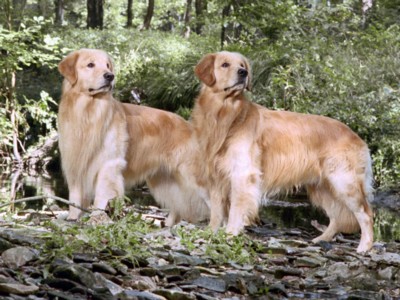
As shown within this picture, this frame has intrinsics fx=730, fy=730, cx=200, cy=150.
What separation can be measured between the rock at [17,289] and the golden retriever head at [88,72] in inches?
125

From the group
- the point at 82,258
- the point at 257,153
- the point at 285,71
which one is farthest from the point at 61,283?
the point at 285,71

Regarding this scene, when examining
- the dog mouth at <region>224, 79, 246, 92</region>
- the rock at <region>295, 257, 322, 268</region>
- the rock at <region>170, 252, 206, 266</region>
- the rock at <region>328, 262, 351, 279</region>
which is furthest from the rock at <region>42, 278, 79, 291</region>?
the dog mouth at <region>224, 79, 246, 92</region>

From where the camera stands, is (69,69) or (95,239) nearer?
(95,239)

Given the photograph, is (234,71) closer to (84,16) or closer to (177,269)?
(177,269)

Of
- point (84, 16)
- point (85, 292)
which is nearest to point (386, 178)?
point (85, 292)

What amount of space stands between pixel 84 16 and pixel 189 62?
1240 inches

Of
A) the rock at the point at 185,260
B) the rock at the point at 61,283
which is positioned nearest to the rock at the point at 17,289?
the rock at the point at 61,283

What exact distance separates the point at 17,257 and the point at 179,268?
103cm

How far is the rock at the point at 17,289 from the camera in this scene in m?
3.45

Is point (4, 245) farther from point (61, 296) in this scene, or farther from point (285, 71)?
point (285, 71)

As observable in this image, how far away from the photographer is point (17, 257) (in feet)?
13.5

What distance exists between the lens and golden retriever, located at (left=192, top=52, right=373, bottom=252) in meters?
6.25

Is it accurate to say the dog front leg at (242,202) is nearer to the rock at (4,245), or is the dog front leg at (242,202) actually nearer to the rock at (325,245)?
the rock at (325,245)

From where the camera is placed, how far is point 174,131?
706 cm
